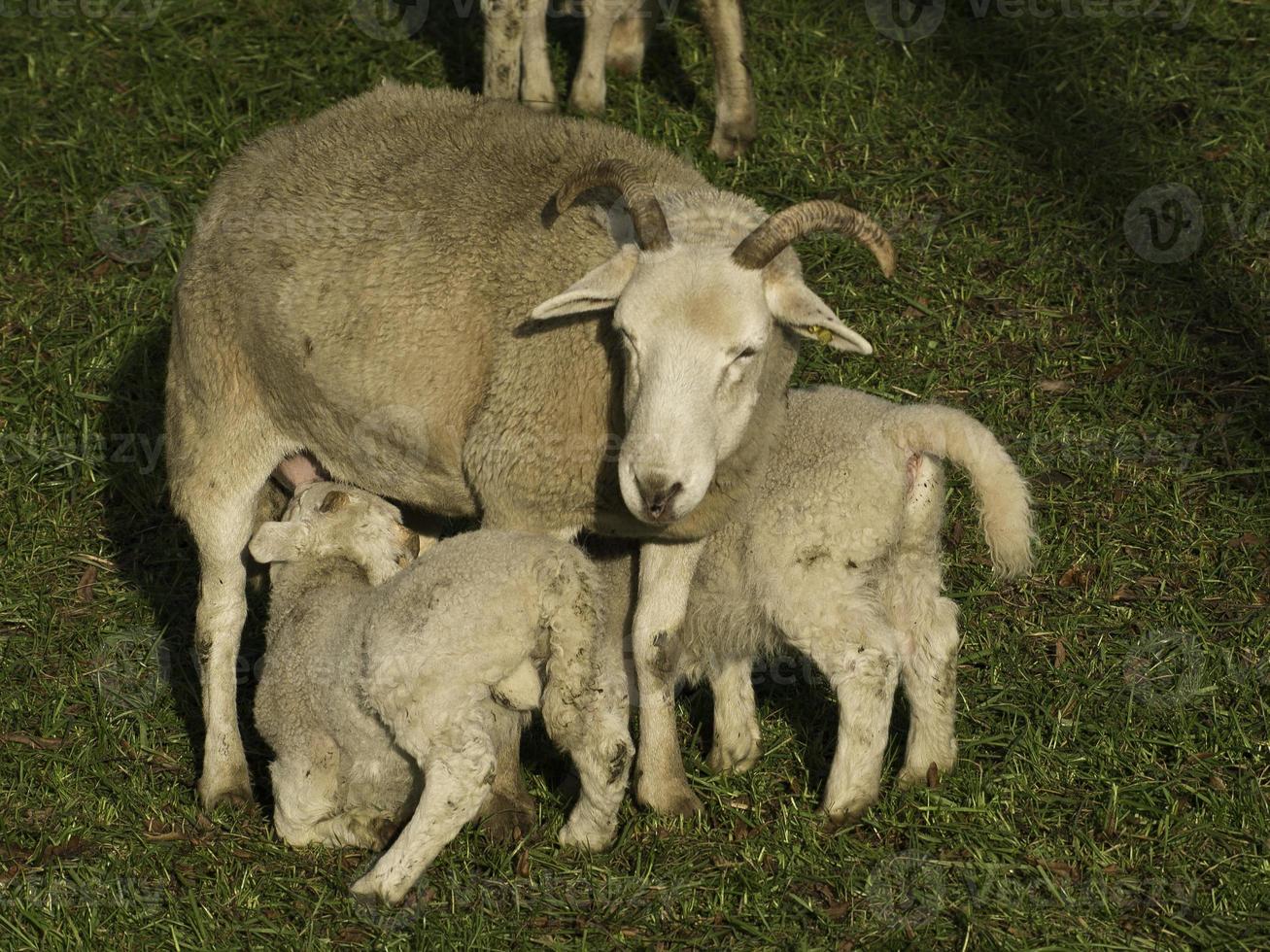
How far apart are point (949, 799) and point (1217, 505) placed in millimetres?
2065

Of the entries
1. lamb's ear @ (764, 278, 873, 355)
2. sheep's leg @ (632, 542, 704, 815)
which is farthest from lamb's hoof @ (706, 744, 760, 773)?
lamb's ear @ (764, 278, 873, 355)

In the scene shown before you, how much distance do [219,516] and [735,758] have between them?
1.91 meters

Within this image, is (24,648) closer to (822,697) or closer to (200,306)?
(200,306)

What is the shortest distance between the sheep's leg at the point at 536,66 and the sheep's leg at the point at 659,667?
141 inches

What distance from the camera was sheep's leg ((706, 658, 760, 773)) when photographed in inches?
214

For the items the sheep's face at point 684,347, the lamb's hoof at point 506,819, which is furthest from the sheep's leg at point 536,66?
the lamb's hoof at point 506,819

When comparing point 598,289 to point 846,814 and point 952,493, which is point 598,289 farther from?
point 952,493

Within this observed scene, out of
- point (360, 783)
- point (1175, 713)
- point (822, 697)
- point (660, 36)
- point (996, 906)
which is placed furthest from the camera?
point (660, 36)

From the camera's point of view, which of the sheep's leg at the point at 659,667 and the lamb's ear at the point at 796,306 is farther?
the sheep's leg at the point at 659,667

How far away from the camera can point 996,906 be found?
4.52 meters

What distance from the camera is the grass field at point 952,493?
465 cm

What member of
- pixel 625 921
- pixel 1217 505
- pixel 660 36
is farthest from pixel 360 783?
pixel 660 36

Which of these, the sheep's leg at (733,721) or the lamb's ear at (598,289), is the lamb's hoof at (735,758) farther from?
the lamb's ear at (598,289)

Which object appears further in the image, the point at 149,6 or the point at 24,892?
the point at 149,6
